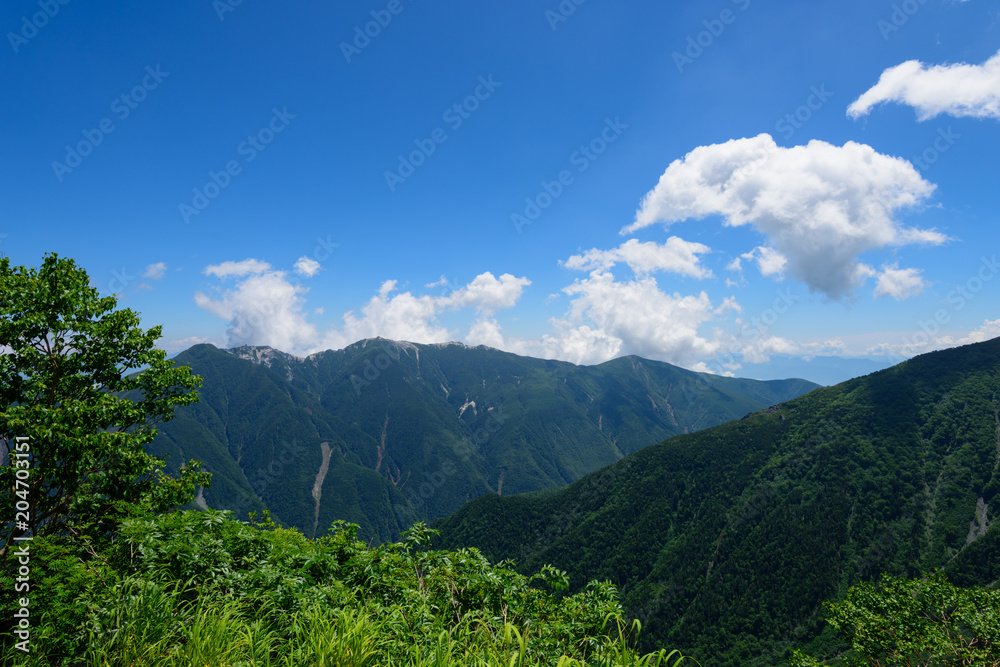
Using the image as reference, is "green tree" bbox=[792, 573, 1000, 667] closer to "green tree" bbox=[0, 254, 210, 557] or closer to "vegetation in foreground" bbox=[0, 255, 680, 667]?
"vegetation in foreground" bbox=[0, 255, 680, 667]

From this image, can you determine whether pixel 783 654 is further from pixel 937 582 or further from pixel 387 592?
pixel 387 592

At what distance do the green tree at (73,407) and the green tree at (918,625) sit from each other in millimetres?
33065

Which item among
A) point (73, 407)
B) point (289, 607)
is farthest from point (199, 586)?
point (73, 407)

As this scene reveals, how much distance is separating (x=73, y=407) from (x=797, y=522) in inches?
7798

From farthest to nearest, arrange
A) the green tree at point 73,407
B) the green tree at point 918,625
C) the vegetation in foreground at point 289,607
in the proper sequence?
the green tree at point 918,625 < the green tree at point 73,407 < the vegetation in foreground at point 289,607

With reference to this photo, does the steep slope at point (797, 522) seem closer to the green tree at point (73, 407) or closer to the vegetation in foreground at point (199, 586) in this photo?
the vegetation in foreground at point (199, 586)

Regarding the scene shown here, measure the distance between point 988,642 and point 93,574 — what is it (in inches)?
1501

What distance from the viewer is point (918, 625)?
24.2 m

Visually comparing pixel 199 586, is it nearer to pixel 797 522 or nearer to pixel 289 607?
pixel 289 607

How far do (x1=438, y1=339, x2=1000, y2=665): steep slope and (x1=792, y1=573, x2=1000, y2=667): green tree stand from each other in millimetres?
125476

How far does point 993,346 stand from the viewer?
626 feet

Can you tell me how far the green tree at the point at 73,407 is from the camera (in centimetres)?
1034

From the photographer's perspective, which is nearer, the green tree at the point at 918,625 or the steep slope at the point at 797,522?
the green tree at the point at 918,625

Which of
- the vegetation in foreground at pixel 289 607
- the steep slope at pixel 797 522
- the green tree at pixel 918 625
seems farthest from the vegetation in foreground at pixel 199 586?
the steep slope at pixel 797 522
